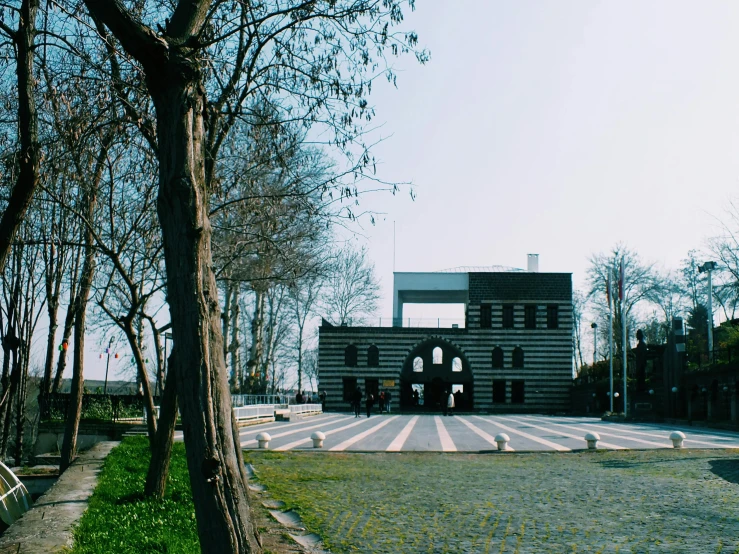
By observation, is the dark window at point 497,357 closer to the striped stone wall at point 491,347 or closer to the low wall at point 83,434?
the striped stone wall at point 491,347

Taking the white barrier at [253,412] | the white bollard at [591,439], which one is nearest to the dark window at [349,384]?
the white barrier at [253,412]

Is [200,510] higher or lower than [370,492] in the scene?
higher

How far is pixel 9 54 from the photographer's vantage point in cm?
916

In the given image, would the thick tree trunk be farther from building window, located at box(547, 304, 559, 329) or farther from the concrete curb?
building window, located at box(547, 304, 559, 329)

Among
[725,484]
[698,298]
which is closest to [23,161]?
[725,484]

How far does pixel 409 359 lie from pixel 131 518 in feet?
175

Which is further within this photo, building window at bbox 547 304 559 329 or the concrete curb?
building window at bbox 547 304 559 329

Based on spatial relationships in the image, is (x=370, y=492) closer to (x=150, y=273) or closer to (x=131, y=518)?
(x=131, y=518)

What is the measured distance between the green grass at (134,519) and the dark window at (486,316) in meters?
49.7

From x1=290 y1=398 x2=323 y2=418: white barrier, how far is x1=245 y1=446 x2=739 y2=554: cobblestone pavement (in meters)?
23.9

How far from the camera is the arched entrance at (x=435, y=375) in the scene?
60188 mm

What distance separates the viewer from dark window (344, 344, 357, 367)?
59812 millimetres

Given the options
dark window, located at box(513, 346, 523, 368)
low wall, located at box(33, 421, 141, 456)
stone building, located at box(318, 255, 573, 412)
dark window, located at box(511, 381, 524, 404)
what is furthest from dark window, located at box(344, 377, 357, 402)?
low wall, located at box(33, 421, 141, 456)

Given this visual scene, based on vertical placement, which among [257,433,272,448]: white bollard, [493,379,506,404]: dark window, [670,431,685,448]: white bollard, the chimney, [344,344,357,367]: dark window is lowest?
[257,433,272,448]: white bollard
